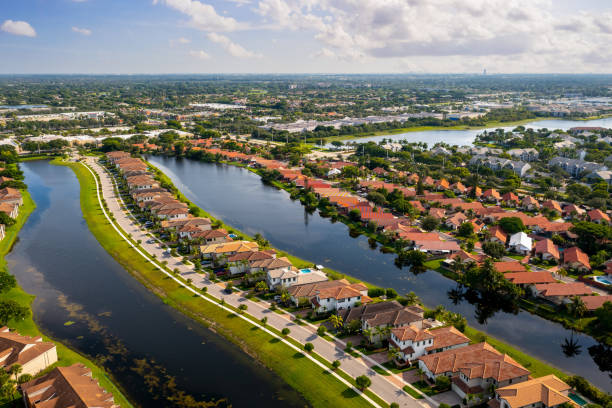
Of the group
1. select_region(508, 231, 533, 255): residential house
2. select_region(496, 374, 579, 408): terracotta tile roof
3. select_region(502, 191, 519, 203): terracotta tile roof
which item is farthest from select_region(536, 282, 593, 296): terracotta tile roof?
select_region(502, 191, 519, 203): terracotta tile roof

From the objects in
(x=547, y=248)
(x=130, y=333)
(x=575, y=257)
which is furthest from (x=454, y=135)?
(x=130, y=333)

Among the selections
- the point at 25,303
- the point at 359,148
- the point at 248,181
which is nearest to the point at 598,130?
the point at 359,148

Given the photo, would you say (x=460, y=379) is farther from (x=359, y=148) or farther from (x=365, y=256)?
(x=359, y=148)

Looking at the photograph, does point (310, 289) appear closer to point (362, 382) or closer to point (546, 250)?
point (362, 382)

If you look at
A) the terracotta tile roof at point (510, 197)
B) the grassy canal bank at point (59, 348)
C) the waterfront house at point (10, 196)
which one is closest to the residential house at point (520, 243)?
the terracotta tile roof at point (510, 197)

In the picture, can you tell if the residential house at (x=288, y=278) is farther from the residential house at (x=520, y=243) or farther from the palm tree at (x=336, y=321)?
the residential house at (x=520, y=243)
